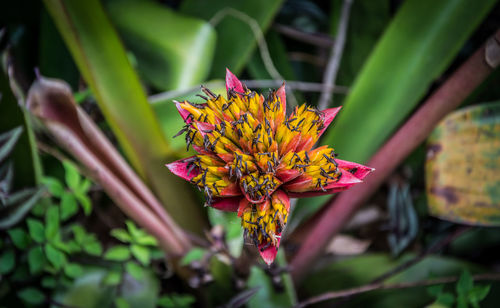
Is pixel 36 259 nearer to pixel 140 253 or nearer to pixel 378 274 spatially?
pixel 140 253

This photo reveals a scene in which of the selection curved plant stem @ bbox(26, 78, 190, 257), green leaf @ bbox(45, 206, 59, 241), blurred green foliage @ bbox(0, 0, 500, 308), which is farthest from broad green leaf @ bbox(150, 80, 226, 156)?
green leaf @ bbox(45, 206, 59, 241)

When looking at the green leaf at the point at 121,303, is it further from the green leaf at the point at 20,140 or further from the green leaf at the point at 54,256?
the green leaf at the point at 20,140

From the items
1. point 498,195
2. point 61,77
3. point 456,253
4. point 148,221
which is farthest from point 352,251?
point 61,77

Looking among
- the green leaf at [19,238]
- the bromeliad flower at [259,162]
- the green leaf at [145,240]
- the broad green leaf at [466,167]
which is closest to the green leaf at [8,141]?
the green leaf at [19,238]

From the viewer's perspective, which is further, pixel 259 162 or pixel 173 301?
pixel 173 301

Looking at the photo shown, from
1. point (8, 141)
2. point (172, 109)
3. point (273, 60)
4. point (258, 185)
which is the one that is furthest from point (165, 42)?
point (258, 185)

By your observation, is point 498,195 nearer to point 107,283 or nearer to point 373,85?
point 373,85

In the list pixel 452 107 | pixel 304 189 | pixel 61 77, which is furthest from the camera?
pixel 61 77
